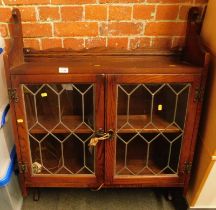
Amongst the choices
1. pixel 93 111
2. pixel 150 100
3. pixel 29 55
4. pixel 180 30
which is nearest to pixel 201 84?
pixel 150 100

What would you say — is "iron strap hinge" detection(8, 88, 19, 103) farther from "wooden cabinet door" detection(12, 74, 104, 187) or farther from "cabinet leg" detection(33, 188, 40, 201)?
"cabinet leg" detection(33, 188, 40, 201)

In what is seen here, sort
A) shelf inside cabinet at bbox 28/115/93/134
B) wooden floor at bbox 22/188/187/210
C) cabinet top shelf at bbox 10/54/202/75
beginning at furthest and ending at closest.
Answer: wooden floor at bbox 22/188/187/210 → shelf inside cabinet at bbox 28/115/93/134 → cabinet top shelf at bbox 10/54/202/75

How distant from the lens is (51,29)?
54.4 inches

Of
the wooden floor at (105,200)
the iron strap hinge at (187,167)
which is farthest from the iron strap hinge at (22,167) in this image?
the iron strap hinge at (187,167)

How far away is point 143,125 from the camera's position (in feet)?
4.35

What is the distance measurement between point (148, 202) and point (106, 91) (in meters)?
0.87

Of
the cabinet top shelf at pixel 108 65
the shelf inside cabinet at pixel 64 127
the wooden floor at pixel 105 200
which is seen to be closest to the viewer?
the cabinet top shelf at pixel 108 65

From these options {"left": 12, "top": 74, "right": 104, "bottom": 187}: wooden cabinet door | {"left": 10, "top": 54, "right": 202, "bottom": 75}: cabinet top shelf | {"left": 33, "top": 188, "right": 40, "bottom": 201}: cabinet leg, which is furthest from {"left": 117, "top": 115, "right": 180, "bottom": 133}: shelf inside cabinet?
{"left": 33, "top": 188, "right": 40, "bottom": 201}: cabinet leg

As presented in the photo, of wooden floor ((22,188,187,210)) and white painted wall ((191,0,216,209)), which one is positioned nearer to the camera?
white painted wall ((191,0,216,209))

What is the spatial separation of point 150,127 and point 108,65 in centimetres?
40

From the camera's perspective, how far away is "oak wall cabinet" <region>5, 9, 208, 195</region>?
1169 mm

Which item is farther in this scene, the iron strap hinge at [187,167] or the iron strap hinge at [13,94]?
the iron strap hinge at [187,167]

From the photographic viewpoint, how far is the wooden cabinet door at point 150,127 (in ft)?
3.94

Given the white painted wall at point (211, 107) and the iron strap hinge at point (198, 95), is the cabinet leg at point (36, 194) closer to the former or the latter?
the white painted wall at point (211, 107)
